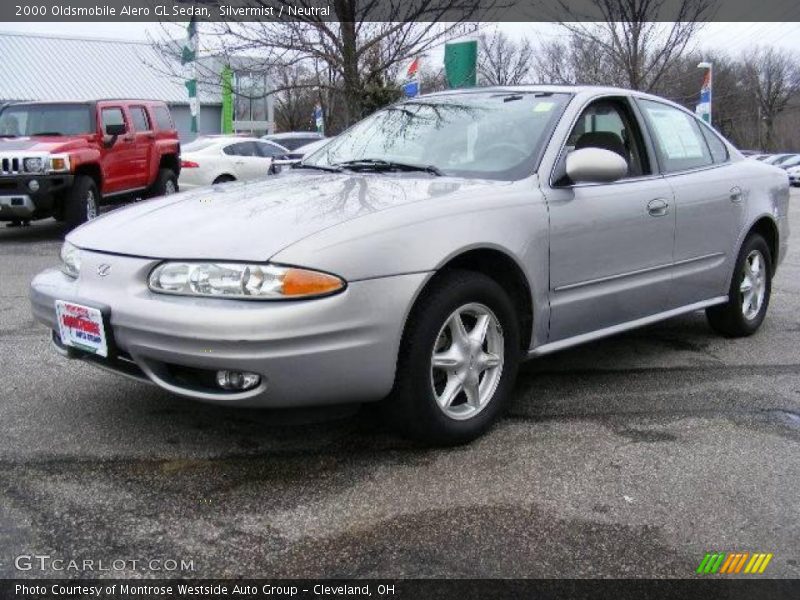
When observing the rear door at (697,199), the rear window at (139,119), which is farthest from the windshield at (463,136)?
the rear window at (139,119)

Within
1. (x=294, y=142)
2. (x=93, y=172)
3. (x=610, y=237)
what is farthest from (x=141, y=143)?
(x=610, y=237)

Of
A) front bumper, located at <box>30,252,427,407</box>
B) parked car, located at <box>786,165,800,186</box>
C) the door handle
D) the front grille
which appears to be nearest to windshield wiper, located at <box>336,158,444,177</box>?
front bumper, located at <box>30,252,427,407</box>

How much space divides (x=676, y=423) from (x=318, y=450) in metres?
1.60

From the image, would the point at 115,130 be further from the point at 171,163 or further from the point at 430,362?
the point at 430,362

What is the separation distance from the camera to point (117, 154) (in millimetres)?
11461

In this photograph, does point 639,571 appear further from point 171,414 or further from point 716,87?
point 716,87

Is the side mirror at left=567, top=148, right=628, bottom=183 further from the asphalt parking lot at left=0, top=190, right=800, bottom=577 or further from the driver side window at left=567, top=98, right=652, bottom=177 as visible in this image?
the asphalt parking lot at left=0, top=190, right=800, bottom=577

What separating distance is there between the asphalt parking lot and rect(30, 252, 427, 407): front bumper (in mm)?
182

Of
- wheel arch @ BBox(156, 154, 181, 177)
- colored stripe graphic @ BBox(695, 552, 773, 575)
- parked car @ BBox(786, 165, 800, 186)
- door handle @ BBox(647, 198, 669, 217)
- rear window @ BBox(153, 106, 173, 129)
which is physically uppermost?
rear window @ BBox(153, 106, 173, 129)

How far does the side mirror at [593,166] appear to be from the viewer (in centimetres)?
365

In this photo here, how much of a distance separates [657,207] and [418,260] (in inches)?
67.8

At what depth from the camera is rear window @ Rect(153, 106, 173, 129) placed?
42.4 feet

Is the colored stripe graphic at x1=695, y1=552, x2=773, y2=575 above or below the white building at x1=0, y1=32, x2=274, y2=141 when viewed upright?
below

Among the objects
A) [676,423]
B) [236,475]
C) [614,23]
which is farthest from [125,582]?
[614,23]
